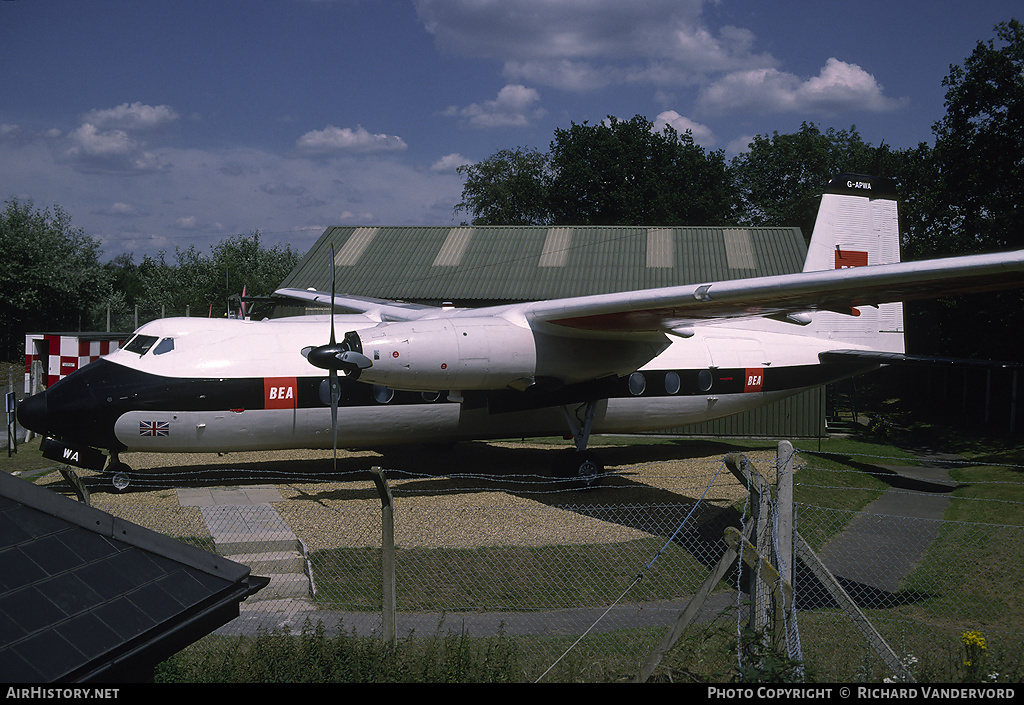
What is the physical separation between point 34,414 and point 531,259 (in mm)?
18699

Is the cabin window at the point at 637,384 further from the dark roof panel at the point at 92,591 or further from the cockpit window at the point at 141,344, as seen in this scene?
the dark roof panel at the point at 92,591

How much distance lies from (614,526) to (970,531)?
595 cm

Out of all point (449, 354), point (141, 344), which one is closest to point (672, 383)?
point (449, 354)

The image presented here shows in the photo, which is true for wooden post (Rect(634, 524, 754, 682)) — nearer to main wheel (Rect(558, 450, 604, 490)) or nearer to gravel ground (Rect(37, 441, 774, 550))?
gravel ground (Rect(37, 441, 774, 550))

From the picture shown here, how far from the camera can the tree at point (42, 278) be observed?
39.9m

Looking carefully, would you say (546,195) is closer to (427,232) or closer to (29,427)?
(427,232)

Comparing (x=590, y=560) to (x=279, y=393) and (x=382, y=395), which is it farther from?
(x=279, y=393)

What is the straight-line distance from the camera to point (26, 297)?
130ft

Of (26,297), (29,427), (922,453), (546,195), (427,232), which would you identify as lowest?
(922,453)

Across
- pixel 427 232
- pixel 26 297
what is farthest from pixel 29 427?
pixel 26 297

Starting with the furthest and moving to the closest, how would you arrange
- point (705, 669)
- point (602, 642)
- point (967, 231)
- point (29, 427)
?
point (967, 231)
point (29, 427)
point (602, 642)
point (705, 669)

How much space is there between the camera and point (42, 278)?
40.5 m

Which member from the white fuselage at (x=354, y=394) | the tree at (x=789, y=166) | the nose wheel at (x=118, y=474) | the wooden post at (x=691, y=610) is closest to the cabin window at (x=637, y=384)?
the white fuselage at (x=354, y=394)

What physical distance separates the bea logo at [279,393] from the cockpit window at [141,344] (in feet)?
7.61
